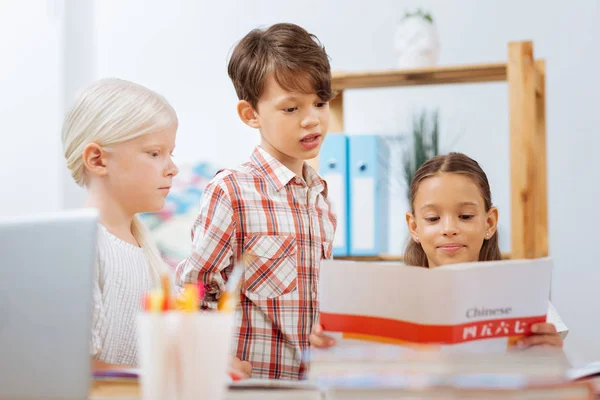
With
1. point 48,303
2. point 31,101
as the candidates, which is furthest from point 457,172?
point 31,101

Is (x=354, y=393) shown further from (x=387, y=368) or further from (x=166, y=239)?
(x=166, y=239)

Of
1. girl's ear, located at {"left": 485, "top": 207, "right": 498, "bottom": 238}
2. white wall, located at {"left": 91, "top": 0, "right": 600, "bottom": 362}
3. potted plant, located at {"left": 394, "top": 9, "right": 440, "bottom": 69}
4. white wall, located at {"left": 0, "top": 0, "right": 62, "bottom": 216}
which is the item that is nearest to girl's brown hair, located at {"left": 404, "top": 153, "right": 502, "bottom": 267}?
girl's ear, located at {"left": 485, "top": 207, "right": 498, "bottom": 238}

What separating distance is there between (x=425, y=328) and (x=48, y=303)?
1.50ft

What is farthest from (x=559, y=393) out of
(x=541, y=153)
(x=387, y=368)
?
(x=541, y=153)

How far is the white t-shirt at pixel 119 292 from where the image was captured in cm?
121

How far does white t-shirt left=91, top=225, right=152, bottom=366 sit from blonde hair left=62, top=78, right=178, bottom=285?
0.05m

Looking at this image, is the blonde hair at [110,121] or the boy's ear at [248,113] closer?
the blonde hair at [110,121]

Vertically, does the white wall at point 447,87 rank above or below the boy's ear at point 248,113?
above

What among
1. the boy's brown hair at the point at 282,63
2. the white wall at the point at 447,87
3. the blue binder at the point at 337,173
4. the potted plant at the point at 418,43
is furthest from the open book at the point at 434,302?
the white wall at the point at 447,87

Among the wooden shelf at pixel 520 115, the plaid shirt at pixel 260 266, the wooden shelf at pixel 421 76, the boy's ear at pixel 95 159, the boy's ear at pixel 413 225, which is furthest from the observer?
the wooden shelf at pixel 421 76

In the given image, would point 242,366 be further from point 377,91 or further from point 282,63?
point 377,91

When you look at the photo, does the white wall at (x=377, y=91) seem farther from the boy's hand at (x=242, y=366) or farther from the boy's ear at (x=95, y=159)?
the boy's ear at (x=95, y=159)

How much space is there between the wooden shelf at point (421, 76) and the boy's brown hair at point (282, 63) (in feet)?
2.30

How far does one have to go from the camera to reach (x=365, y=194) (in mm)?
2221
